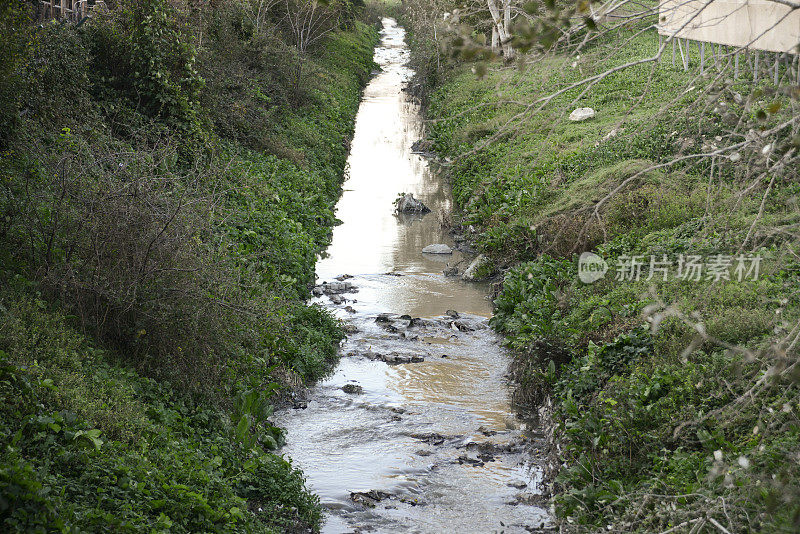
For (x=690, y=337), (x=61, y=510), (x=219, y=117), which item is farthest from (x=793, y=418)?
(x=219, y=117)

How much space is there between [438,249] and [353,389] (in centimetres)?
716

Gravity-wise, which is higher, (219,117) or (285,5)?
(285,5)

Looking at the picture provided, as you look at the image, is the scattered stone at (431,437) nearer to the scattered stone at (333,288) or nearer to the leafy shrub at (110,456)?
the leafy shrub at (110,456)

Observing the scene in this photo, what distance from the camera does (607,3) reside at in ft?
14.5

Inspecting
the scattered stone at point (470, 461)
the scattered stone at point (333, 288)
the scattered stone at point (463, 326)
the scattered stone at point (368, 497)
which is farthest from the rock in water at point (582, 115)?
the scattered stone at point (368, 497)

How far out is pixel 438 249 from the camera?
56.5 ft

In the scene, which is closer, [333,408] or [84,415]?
[84,415]

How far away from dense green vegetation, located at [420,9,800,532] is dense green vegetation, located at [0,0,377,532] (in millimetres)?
3056

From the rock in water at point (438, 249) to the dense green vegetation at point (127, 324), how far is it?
3460 millimetres

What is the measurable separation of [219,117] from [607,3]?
14985mm

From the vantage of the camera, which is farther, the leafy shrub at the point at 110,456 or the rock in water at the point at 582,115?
the rock in water at the point at 582,115

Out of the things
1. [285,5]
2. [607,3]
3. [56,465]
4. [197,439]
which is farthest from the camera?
[285,5]

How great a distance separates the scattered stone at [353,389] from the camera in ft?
34.4

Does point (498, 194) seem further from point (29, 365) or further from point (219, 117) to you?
point (29, 365)
